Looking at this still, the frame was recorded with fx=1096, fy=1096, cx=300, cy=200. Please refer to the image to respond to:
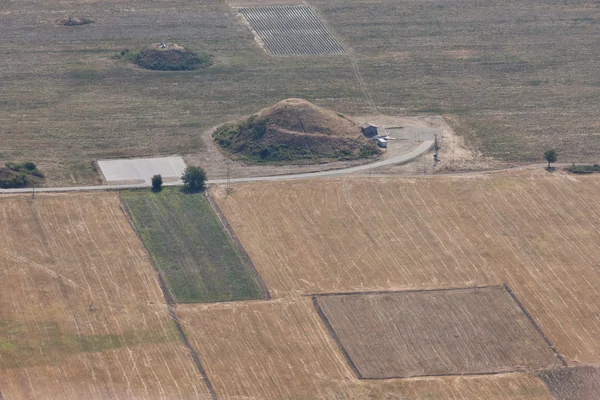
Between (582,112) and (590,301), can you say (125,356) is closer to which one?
(590,301)

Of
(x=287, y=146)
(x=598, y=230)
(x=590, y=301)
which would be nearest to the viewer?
(x=590, y=301)

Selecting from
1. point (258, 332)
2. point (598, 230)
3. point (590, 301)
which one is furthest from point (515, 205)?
point (258, 332)

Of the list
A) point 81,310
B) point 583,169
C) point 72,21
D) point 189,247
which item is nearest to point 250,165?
point 189,247

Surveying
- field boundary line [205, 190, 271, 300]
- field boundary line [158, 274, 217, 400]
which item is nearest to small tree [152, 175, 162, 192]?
field boundary line [205, 190, 271, 300]

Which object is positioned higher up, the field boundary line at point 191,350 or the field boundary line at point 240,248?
the field boundary line at point 191,350

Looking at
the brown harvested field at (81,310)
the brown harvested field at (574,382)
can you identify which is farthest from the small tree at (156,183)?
the brown harvested field at (574,382)

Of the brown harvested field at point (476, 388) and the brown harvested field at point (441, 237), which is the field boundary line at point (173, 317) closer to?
the brown harvested field at point (441, 237)

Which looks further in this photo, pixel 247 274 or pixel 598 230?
pixel 598 230
